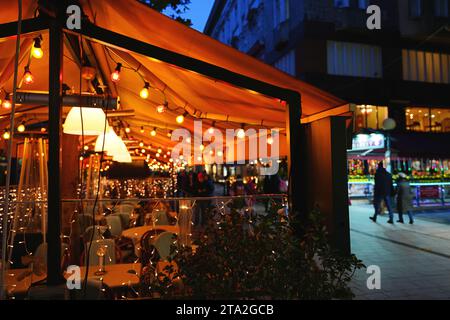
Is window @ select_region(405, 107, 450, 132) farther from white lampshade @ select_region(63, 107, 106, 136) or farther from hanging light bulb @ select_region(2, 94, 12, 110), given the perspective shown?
hanging light bulb @ select_region(2, 94, 12, 110)

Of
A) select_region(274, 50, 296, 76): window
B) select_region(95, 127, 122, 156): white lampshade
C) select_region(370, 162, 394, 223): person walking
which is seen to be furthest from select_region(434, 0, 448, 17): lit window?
select_region(95, 127, 122, 156): white lampshade

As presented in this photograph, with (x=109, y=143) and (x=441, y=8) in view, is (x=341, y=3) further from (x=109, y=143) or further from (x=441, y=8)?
(x=109, y=143)

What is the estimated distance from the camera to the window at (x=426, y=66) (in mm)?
21641

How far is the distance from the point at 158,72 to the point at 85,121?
5.45ft

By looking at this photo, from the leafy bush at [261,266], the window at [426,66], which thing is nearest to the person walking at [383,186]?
the leafy bush at [261,266]

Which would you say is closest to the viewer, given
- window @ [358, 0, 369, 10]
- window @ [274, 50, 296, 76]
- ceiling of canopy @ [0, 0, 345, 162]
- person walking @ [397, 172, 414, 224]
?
ceiling of canopy @ [0, 0, 345, 162]

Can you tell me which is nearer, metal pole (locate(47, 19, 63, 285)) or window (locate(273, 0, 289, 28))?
metal pole (locate(47, 19, 63, 285))

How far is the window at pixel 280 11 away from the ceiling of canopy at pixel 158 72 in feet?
53.5

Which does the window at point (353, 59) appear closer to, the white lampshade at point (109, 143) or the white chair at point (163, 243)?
the white lampshade at point (109, 143)

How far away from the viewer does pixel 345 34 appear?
66.0ft

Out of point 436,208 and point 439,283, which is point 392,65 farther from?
point 439,283

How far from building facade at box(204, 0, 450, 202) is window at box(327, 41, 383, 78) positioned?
2.4 inches

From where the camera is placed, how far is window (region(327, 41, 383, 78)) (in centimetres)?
2017
